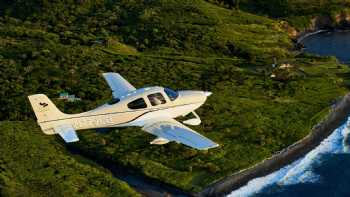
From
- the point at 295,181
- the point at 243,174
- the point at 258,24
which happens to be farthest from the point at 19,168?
the point at 258,24

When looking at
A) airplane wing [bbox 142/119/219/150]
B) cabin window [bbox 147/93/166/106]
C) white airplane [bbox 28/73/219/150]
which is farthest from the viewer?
cabin window [bbox 147/93/166/106]

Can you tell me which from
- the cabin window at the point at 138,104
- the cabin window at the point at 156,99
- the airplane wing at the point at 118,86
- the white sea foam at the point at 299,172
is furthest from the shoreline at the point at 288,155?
the airplane wing at the point at 118,86

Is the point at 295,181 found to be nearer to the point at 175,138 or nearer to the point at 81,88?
the point at 175,138

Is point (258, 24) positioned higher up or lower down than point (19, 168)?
higher up

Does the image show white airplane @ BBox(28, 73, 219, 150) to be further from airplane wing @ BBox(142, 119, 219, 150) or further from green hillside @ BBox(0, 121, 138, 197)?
green hillside @ BBox(0, 121, 138, 197)

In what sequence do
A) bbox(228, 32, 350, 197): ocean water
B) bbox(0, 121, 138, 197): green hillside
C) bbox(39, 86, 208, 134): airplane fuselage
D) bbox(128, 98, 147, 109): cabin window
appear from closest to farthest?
bbox(0, 121, 138, 197): green hillside < bbox(228, 32, 350, 197): ocean water < bbox(39, 86, 208, 134): airplane fuselage < bbox(128, 98, 147, 109): cabin window

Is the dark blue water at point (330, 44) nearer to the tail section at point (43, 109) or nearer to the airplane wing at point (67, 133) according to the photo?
the airplane wing at point (67, 133)

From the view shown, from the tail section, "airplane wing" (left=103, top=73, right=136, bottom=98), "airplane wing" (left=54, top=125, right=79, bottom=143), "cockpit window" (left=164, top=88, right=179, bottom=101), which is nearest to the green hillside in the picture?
"airplane wing" (left=54, top=125, right=79, bottom=143)
